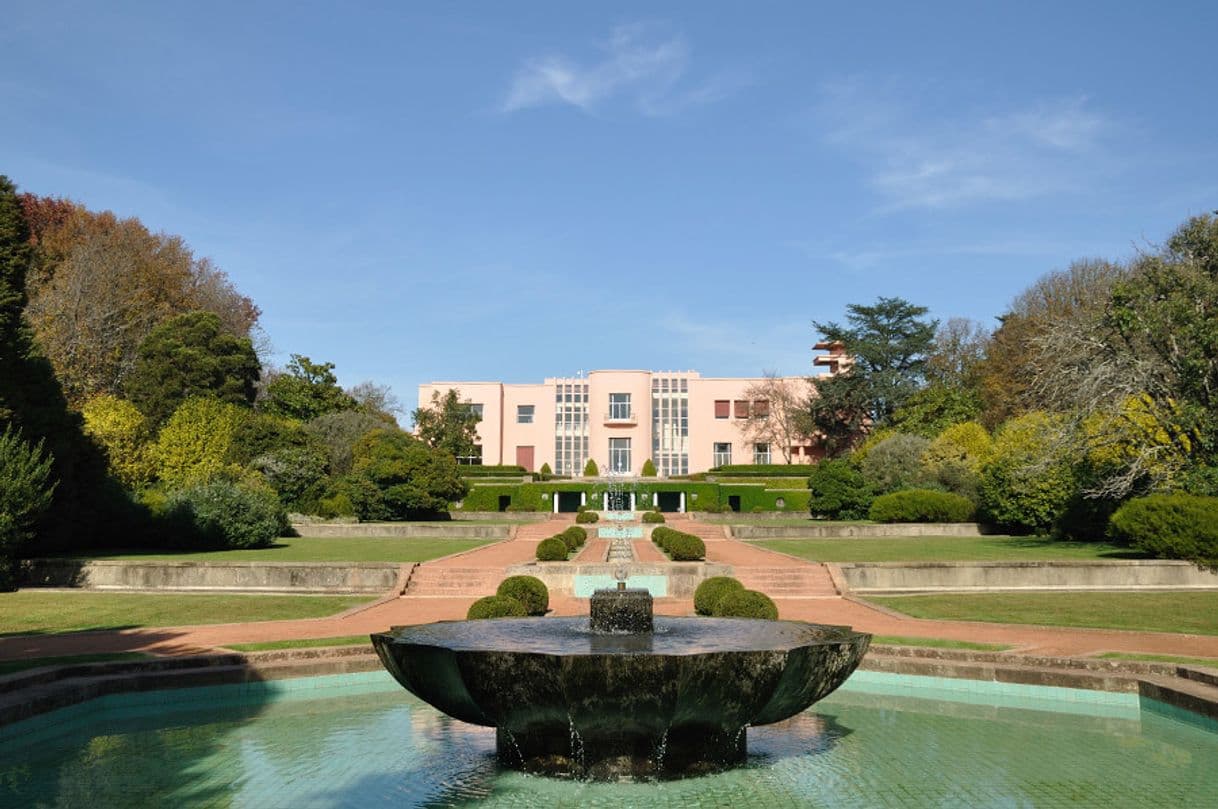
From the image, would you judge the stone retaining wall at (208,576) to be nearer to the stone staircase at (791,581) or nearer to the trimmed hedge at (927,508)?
the stone staircase at (791,581)

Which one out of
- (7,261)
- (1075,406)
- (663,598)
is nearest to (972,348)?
(1075,406)

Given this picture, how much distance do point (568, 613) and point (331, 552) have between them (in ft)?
36.7

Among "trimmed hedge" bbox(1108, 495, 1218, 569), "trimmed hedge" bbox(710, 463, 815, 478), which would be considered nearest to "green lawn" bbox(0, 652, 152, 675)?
"trimmed hedge" bbox(1108, 495, 1218, 569)

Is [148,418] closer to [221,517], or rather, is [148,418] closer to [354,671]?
[221,517]

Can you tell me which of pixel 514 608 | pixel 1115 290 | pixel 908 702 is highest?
pixel 1115 290

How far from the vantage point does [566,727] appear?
6.78 metres

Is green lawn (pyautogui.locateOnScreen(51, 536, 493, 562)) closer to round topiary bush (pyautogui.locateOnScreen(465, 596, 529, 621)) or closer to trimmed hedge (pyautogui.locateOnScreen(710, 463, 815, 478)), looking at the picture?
round topiary bush (pyautogui.locateOnScreen(465, 596, 529, 621))

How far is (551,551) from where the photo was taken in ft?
66.4

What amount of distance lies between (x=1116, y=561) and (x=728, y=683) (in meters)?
15.4

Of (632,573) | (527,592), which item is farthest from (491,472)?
(527,592)

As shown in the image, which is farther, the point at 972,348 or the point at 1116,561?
the point at 972,348

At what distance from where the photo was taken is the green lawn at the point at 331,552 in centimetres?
2223

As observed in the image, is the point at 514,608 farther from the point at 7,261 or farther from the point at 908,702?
the point at 7,261

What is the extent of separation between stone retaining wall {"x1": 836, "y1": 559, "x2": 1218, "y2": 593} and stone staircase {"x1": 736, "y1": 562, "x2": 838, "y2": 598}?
18.9 inches
